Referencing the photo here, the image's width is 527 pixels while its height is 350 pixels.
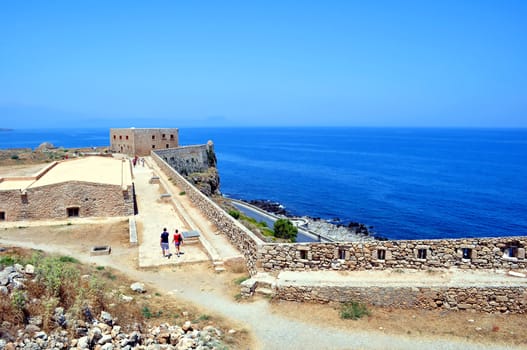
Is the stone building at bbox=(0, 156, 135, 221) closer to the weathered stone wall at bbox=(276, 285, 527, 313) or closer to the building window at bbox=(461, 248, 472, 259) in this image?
the weathered stone wall at bbox=(276, 285, 527, 313)

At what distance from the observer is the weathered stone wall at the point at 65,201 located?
19.3m

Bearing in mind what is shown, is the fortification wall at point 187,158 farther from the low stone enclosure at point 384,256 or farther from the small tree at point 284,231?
the low stone enclosure at point 384,256

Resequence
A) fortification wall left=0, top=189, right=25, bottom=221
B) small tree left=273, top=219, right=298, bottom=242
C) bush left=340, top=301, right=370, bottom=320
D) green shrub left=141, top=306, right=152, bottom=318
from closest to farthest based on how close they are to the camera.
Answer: green shrub left=141, top=306, right=152, bottom=318 < bush left=340, top=301, right=370, bottom=320 < fortification wall left=0, top=189, right=25, bottom=221 < small tree left=273, top=219, right=298, bottom=242

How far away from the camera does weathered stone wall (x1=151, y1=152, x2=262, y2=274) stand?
42.0ft

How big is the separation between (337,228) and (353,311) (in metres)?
35.0

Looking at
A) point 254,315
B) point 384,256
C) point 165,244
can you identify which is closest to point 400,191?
point 384,256

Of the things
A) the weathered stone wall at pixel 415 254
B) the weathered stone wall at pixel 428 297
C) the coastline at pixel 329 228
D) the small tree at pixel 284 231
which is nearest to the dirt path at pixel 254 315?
the weathered stone wall at pixel 428 297

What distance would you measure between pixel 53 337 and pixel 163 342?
2.08 metres

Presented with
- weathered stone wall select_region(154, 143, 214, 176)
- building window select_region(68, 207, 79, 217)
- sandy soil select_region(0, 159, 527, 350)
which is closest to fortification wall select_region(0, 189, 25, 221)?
building window select_region(68, 207, 79, 217)

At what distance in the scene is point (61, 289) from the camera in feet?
27.9

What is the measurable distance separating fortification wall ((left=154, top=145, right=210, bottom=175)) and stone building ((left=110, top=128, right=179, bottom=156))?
4.89m

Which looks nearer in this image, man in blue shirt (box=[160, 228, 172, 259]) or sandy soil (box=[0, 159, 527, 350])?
sandy soil (box=[0, 159, 527, 350])

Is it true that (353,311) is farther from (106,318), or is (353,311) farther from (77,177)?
(77,177)

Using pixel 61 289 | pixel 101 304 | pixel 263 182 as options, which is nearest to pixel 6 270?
pixel 61 289
